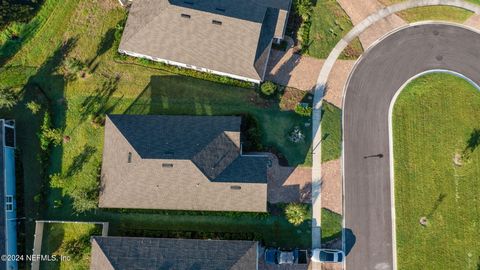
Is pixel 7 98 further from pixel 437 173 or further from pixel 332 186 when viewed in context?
pixel 437 173

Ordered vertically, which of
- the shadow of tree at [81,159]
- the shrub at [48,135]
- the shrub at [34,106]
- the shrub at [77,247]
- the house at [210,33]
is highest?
the house at [210,33]

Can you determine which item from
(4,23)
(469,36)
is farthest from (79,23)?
(469,36)

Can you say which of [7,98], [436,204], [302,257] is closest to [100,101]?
[7,98]

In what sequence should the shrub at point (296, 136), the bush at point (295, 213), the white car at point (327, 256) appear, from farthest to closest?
1. the shrub at point (296, 136)
2. the white car at point (327, 256)
3. the bush at point (295, 213)

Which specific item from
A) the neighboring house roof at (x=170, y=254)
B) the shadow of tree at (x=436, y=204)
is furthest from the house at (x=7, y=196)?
the shadow of tree at (x=436, y=204)

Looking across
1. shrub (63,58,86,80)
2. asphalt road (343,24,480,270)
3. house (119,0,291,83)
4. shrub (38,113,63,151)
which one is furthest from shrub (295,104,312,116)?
shrub (38,113,63,151)

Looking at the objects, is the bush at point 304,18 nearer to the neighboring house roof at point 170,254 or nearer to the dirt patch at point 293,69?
the dirt patch at point 293,69

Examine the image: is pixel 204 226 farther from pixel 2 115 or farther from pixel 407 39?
pixel 407 39
